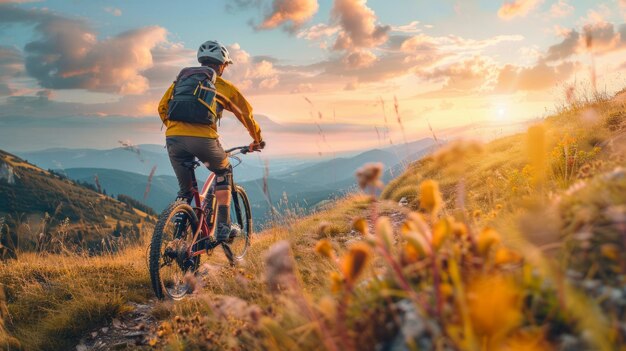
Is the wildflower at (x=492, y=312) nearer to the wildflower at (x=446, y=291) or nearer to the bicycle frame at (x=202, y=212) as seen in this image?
the wildflower at (x=446, y=291)

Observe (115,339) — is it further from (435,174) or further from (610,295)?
(435,174)

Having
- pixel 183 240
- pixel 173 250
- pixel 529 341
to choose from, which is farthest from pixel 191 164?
pixel 529 341

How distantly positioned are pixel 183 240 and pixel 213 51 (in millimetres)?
3128

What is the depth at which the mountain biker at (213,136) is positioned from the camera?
235 inches

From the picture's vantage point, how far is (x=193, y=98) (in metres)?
5.75

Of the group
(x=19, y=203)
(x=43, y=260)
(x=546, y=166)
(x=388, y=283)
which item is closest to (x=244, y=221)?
(x=43, y=260)

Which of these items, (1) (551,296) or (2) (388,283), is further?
(2) (388,283)

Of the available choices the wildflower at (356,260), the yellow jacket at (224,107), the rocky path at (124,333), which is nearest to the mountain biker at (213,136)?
the yellow jacket at (224,107)

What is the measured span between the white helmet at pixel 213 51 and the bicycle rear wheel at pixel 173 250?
243cm

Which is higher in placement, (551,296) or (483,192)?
(551,296)

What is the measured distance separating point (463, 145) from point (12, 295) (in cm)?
676

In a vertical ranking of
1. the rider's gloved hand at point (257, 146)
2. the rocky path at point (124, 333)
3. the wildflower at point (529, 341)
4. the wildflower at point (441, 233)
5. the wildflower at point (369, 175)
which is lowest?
the rocky path at point (124, 333)

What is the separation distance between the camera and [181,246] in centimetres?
584

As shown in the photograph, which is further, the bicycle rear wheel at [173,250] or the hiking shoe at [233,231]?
the hiking shoe at [233,231]
